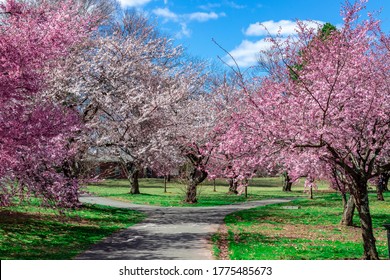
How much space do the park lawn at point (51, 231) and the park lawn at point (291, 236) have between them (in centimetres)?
401

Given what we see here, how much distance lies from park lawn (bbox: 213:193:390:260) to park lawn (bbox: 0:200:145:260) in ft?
13.1

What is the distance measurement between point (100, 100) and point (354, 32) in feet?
38.0

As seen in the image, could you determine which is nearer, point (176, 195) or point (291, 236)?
point (291, 236)

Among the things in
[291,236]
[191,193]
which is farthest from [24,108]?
[191,193]

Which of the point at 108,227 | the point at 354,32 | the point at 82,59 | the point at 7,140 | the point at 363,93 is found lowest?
the point at 108,227

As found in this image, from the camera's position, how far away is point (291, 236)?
15703mm

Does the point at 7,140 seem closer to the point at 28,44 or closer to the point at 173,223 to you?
the point at 28,44

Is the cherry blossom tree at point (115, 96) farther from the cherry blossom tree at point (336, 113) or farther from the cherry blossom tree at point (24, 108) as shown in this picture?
the cherry blossom tree at point (336, 113)

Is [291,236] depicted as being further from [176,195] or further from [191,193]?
[176,195]

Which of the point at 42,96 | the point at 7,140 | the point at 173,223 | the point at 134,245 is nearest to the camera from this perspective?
the point at 7,140

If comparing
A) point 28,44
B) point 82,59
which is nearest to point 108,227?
point 82,59

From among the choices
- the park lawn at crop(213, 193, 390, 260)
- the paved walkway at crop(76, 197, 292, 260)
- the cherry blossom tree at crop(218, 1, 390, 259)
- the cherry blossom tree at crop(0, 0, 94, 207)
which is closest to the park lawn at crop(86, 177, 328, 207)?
the park lawn at crop(213, 193, 390, 260)

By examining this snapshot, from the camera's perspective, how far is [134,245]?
12.9m

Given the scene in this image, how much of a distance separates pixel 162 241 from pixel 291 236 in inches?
192
